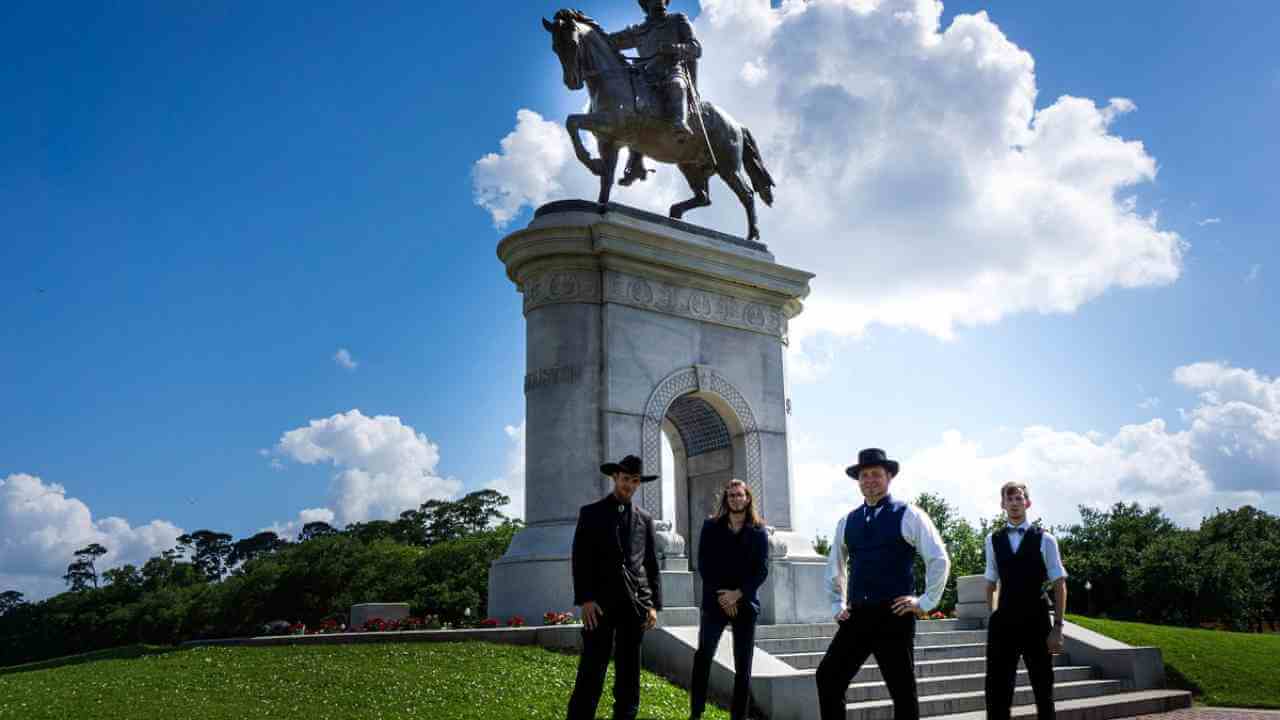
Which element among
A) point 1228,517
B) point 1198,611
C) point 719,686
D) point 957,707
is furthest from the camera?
point 1228,517

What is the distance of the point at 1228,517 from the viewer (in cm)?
5109

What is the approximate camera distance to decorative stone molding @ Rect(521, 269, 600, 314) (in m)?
14.0

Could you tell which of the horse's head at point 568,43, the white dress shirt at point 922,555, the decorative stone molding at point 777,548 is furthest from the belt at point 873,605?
the horse's head at point 568,43

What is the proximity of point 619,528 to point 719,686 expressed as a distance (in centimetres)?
328

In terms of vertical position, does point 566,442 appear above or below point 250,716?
above

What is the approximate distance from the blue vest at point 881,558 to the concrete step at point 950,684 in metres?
3.40

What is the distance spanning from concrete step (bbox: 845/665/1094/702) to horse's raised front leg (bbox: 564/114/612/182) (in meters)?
8.80

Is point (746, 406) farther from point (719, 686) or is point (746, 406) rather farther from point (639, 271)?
point (719, 686)

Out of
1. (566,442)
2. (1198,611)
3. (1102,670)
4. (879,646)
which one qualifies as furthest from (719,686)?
(1198,611)

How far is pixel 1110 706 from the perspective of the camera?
10.5m

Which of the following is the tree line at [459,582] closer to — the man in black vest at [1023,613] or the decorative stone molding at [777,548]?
the decorative stone molding at [777,548]

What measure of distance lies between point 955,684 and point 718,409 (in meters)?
5.99

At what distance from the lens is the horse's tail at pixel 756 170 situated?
56.2ft

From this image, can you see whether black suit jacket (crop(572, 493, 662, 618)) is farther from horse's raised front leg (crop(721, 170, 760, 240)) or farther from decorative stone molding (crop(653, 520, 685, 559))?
horse's raised front leg (crop(721, 170, 760, 240))
